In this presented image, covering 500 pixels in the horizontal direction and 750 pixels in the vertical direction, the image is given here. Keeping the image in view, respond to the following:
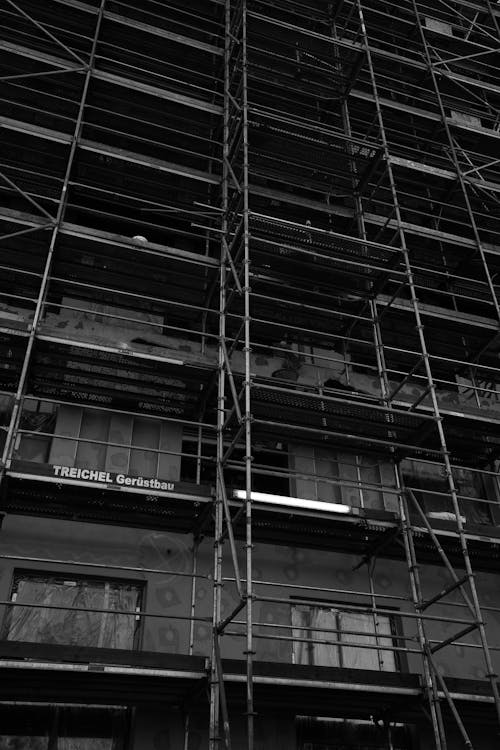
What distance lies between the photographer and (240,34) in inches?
630

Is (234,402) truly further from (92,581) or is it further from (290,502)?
(92,581)

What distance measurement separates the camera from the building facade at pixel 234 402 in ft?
30.8

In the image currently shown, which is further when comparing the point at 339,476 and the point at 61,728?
the point at 339,476

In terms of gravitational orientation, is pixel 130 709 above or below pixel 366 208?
below

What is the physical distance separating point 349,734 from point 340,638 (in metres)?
1.30

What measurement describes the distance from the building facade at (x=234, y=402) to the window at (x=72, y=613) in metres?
0.03

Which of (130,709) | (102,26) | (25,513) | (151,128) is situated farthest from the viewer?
(102,26)

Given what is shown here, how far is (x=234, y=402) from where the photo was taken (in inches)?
398

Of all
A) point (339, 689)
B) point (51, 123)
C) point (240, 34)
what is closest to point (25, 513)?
point (339, 689)

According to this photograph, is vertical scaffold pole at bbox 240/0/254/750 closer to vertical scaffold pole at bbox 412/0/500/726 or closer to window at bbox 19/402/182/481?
window at bbox 19/402/182/481

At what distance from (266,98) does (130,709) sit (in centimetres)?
1173

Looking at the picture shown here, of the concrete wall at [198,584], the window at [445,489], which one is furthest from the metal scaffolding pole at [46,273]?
the window at [445,489]

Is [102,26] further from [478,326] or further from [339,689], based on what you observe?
[339,689]

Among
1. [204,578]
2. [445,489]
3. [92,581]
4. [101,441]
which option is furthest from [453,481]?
[92,581]
